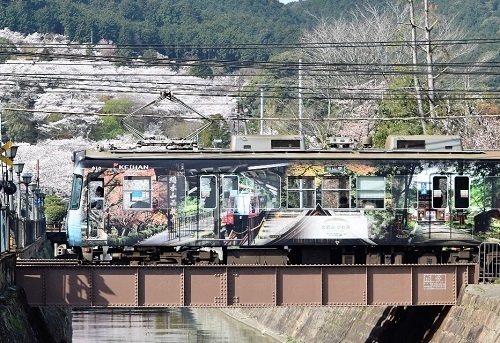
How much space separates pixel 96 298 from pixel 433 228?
925 cm

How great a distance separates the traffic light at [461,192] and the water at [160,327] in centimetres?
1532

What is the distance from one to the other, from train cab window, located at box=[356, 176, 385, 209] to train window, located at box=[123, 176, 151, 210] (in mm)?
5645

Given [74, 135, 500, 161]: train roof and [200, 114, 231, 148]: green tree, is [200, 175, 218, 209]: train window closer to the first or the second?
[74, 135, 500, 161]: train roof

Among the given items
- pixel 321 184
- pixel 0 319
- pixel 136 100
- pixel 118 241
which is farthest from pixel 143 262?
pixel 136 100

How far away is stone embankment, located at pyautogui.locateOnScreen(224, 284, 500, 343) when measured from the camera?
29.1 m

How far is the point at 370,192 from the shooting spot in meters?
32.6

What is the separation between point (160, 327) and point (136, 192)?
2401 centimetres

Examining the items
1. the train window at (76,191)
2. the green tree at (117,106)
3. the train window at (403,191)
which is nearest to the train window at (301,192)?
the train window at (403,191)

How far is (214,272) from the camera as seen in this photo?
3088 centimetres

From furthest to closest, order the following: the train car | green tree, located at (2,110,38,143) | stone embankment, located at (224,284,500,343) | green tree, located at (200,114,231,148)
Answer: green tree, located at (2,110,38,143)
green tree, located at (200,114,231,148)
the train car
stone embankment, located at (224,284,500,343)

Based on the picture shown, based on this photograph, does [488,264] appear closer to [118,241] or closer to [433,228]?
[433,228]

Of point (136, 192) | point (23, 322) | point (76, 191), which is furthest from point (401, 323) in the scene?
point (23, 322)

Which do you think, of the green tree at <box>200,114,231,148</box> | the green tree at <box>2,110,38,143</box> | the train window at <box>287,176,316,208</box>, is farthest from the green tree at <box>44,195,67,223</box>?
the train window at <box>287,176,316,208</box>

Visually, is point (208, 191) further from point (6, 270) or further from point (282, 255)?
point (6, 270)
